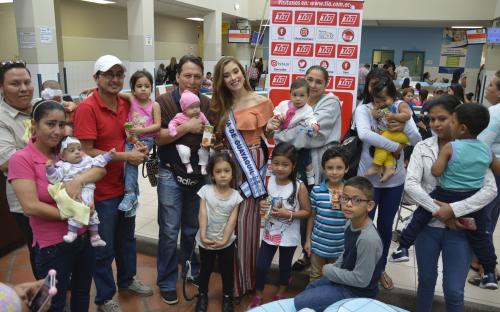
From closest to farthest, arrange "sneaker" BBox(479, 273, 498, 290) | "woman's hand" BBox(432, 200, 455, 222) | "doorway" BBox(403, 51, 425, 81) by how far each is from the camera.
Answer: "woman's hand" BBox(432, 200, 455, 222), "sneaker" BBox(479, 273, 498, 290), "doorway" BBox(403, 51, 425, 81)

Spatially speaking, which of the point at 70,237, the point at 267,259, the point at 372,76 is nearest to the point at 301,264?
the point at 267,259

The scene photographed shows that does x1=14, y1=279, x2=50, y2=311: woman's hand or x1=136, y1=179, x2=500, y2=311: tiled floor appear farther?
x1=136, y1=179, x2=500, y2=311: tiled floor

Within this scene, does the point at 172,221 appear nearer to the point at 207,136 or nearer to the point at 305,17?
the point at 207,136

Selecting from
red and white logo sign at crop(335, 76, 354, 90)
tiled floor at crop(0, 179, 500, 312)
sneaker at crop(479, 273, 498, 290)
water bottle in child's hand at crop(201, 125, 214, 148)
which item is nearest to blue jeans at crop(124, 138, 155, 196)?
water bottle in child's hand at crop(201, 125, 214, 148)

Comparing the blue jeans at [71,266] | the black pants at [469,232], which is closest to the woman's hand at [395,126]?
the black pants at [469,232]

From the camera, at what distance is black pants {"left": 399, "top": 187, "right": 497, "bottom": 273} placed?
2.44m

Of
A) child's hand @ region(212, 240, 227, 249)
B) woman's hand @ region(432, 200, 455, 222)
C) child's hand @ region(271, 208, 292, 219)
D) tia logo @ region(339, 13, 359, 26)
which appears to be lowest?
child's hand @ region(212, 240, 227, 249)

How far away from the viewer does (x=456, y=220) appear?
2.41 m

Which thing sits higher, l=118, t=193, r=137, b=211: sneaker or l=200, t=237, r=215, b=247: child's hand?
l=118, t=193, r=137, b=211: sneaker

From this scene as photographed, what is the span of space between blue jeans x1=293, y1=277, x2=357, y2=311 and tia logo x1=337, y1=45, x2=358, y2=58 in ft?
9.29

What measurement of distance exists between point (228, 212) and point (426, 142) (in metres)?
1.42

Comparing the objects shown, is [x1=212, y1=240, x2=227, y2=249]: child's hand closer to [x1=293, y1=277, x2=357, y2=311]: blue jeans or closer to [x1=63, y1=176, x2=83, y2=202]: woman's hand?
[x1=293, y1=277, x2=357, y2=311]: blue jeans

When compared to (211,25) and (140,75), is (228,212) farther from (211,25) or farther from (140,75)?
(211,25)

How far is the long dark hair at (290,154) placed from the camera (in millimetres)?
2861
